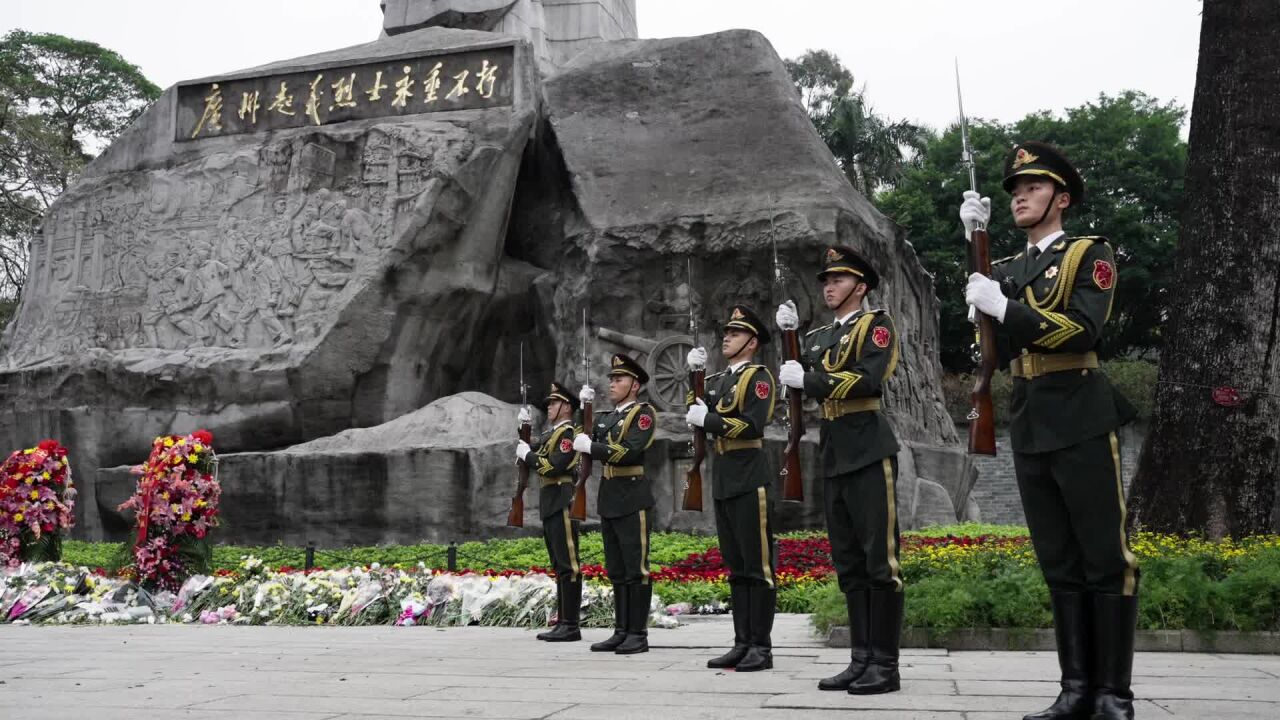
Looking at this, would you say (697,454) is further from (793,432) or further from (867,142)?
(867,142)

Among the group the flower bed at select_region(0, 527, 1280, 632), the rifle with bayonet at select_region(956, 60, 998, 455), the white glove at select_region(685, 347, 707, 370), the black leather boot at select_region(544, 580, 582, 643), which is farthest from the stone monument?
the rifle with bayonet at select_region(956, 60, 998, 455)

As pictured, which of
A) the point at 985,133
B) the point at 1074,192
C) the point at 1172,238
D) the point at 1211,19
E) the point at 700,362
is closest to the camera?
the point at 1074,192

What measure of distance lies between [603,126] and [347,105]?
360cm

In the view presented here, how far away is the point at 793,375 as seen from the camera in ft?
16.6

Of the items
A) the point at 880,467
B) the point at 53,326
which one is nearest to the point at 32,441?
the point at 53,326

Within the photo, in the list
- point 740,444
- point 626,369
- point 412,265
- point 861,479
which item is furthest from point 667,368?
point 861,479

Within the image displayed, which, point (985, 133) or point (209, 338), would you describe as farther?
point (985, 133)

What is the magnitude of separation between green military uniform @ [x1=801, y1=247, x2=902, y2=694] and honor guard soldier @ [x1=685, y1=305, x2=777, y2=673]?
0.72m

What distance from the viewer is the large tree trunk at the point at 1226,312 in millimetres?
8688

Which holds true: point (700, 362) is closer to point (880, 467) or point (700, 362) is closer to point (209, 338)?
point (880, 467)

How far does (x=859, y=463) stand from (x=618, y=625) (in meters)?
2.27

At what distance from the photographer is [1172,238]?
28.1 m

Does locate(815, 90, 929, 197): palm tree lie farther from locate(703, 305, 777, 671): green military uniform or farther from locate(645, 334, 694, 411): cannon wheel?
locate(703, 305, 777, 671): green military uniform

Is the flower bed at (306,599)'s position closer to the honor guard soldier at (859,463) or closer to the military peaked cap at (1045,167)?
the honor guard soldier at (859,463)
